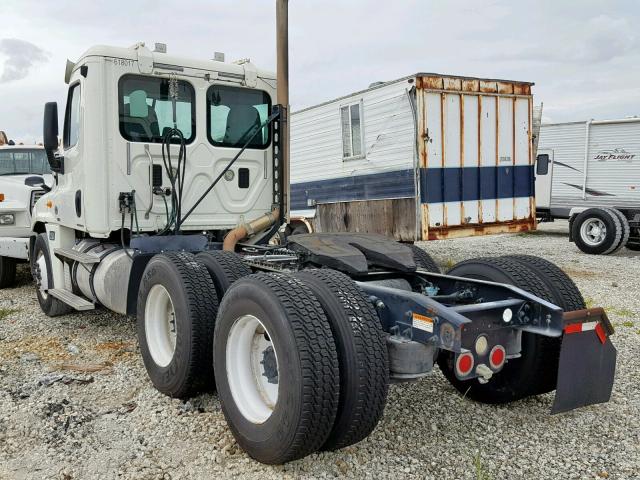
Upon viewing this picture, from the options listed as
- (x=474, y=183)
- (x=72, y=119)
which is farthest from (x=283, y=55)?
(x=474, y=183)

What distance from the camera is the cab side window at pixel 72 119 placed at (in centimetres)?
588

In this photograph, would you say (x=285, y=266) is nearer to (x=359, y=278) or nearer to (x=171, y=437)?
(x=359, y=278)

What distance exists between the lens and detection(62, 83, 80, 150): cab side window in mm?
5879

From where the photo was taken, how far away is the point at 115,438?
3.73 m

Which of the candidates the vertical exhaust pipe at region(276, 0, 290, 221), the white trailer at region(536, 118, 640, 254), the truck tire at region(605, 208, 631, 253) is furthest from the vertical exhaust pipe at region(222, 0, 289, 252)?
the truck tire at region(605, 208, 631, 253)

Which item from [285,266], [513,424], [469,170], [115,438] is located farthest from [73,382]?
[469,170]

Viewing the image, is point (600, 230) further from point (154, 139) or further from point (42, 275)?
point (42, 275)

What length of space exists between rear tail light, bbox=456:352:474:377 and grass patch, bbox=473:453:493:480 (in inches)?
21.8

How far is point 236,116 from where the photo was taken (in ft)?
20.2

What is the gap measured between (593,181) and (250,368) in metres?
14.0

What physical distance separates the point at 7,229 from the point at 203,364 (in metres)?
5.99

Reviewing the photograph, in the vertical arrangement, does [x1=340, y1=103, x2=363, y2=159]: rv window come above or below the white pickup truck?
above

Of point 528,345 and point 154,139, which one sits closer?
point 528,345

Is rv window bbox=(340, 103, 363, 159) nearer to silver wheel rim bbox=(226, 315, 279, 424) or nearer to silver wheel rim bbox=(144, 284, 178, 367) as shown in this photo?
silver wheel rim bbox=(144, 284, 178, 367)
